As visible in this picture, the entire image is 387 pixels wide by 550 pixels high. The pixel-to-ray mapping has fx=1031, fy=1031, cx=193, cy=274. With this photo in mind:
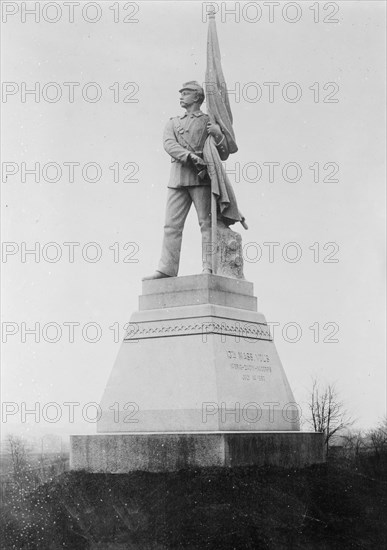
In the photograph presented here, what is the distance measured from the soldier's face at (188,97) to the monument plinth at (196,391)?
296 centimetres

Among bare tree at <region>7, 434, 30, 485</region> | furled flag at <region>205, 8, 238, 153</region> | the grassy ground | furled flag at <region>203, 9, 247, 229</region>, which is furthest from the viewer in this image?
furled flag at <region>205, 8, 238, 153</region>

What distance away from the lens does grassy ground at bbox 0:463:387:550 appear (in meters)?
12.8

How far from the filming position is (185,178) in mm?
16781

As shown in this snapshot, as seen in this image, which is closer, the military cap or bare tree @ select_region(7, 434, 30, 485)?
bare tree @ select_region(7, 434, 30, 485)

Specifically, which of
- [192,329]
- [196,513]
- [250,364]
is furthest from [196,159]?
[196,513]

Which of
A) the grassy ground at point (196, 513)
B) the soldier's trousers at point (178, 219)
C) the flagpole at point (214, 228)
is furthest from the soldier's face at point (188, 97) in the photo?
the grassy ground at point (196, 513)

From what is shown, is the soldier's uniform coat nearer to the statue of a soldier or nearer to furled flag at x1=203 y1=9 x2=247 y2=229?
the statue of a soldier

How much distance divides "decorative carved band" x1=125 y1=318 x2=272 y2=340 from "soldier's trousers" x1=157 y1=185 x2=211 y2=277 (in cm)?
106

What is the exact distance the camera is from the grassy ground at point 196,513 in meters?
12.8

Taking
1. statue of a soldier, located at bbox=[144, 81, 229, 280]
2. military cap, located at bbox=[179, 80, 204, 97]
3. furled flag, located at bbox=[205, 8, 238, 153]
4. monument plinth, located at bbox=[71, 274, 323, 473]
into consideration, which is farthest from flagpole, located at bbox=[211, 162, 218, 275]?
military cap, located at bbox=[179, 80, 204, 97]

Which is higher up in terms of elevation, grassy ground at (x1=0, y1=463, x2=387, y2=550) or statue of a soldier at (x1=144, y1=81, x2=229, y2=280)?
statue of a soldier at (x1=144, y1=81, x2=229, y2=280)

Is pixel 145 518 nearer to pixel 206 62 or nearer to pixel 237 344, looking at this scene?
pixel 237 344

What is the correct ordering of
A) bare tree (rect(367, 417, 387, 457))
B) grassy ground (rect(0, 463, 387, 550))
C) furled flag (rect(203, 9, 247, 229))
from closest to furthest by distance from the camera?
grassy ground (rect(0, 463, 387, 550)) < furled flag (rect(203, 9, 247, 229)) < bare tree (rect(367, 417, 387, 457))

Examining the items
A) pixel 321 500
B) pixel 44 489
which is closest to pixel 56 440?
pixel 44 489
